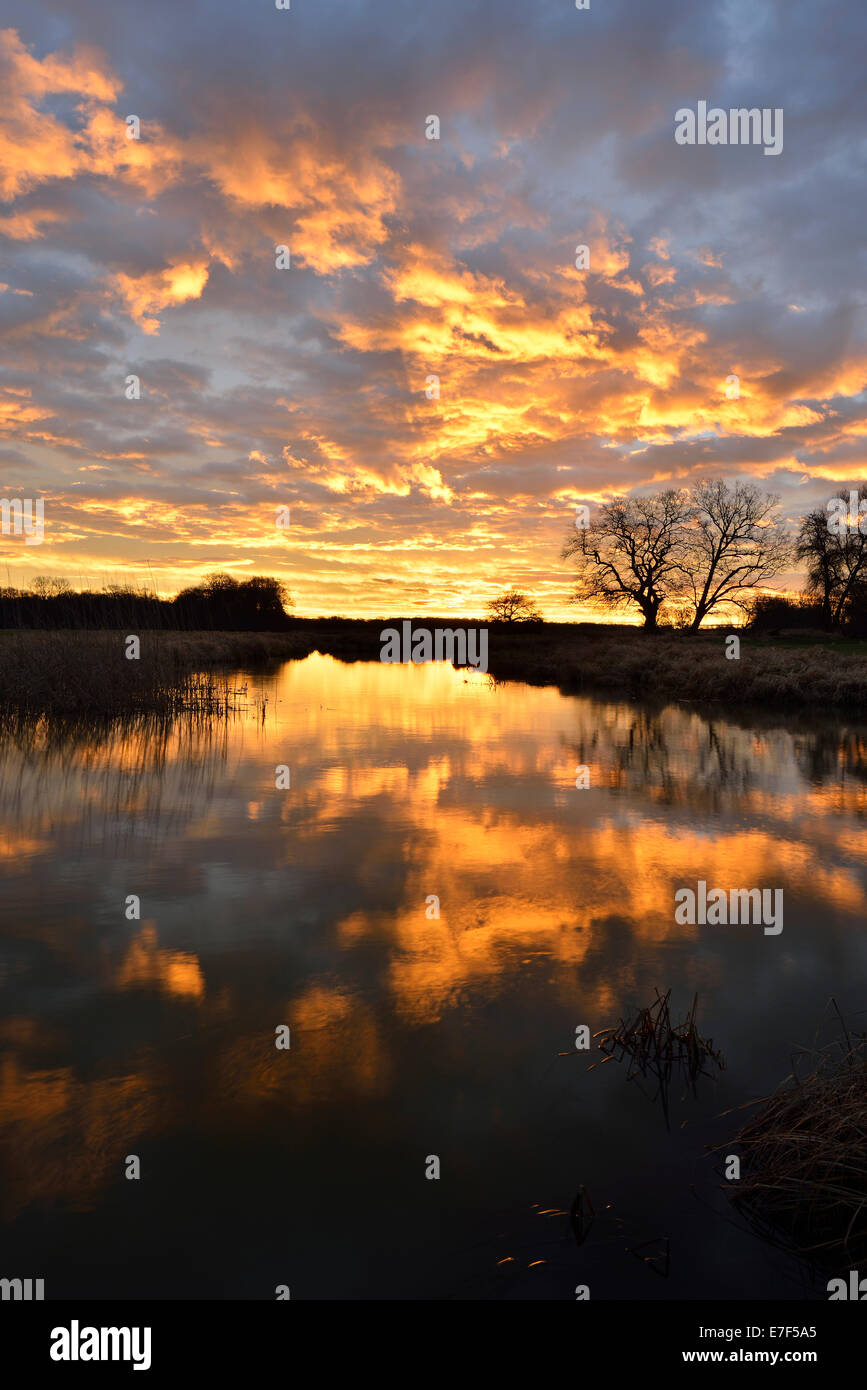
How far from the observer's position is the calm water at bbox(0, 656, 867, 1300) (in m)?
2.95

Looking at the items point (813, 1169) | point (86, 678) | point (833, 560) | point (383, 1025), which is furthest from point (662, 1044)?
point (833, 560)

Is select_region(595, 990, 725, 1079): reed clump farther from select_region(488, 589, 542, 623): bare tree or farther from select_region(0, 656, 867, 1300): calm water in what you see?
select_region(488, 589, 542, 623): bare tree

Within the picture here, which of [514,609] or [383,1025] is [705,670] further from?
[514,609]

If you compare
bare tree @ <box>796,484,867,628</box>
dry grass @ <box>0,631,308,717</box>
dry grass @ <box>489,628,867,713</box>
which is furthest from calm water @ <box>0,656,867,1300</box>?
bare tree @ <box>796,484,867,628</box>

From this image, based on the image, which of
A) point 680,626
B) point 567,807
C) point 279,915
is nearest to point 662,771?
point 567,807

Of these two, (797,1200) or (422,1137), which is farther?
(422,1137)

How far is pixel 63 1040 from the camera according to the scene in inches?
172

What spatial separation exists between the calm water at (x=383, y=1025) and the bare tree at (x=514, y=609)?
6713 centimetres

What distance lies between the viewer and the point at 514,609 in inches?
3076

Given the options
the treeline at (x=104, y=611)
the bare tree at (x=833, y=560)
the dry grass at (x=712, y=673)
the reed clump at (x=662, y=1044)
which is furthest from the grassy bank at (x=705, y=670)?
the reed clump at (x=662, y=1044)

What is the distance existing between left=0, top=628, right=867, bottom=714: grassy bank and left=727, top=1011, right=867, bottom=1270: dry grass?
59.0 feet

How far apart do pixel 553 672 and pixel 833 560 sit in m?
31.2
